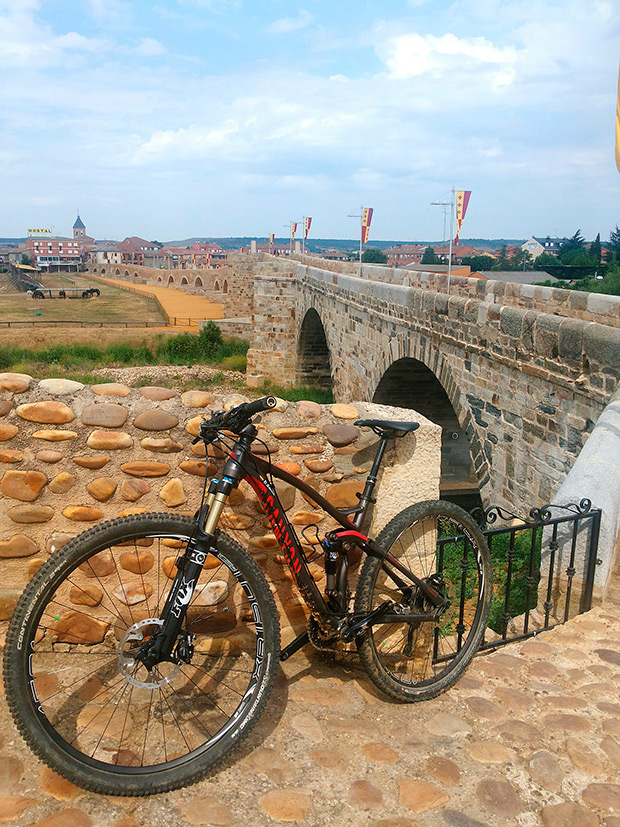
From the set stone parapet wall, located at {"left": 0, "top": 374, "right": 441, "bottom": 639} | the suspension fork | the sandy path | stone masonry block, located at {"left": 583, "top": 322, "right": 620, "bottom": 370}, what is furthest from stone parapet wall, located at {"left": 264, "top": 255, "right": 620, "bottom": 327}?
the sandy path

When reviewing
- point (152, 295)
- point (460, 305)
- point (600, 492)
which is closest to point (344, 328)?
point (460, 305)

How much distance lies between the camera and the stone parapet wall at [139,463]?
2354 mm

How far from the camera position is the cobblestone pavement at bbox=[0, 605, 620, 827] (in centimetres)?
177

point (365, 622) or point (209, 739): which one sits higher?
point (365, 622)

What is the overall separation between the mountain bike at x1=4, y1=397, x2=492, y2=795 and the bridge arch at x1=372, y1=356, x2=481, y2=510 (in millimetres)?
8776

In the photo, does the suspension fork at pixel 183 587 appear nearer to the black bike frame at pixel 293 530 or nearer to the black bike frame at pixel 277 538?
the black bike frame at pixel 277 538

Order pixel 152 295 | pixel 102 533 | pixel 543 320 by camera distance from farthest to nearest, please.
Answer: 1. pixel 152 295
2. pixel 543 320
3. pixel 102 533

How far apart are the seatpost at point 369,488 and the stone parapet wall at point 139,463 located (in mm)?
154

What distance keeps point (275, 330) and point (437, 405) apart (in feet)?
38.6

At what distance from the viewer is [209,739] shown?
1913 millimetres

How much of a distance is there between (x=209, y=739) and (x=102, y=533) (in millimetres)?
647

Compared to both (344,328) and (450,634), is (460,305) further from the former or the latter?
(344,328)

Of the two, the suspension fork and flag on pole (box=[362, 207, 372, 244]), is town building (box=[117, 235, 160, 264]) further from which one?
the suspension fork

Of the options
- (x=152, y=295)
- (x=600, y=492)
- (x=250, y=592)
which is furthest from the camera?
(x=152, y=295)
